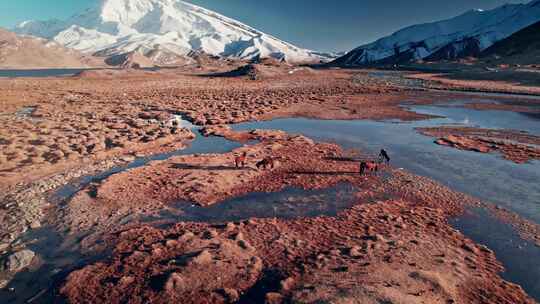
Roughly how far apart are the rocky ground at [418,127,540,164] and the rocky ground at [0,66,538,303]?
8559 mm

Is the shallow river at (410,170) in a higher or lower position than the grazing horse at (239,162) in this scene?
lower

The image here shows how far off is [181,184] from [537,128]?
105ft

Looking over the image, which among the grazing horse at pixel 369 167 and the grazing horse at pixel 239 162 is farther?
the grazing horse at pixel 239 162

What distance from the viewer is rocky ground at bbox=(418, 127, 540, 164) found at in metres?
20.3

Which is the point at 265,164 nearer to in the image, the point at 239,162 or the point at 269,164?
the point at 269,164

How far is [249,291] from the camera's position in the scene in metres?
8.20

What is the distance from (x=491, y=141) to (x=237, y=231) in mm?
21740

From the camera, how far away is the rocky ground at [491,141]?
20328 mm

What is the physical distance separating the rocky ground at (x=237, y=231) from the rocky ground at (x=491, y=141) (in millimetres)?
8559

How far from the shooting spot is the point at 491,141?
75.4 ft

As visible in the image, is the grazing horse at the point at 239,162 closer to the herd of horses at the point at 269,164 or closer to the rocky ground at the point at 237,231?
the herd of horses at the point at 269,164

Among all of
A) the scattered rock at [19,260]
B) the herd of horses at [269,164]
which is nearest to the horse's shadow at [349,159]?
the herd of horses at [269,164]

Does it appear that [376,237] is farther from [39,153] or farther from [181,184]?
[39,153]

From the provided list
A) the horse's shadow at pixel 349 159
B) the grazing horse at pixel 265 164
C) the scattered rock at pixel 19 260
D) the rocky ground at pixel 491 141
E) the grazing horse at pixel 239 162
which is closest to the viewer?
the scattered rock at pixel 19 260
